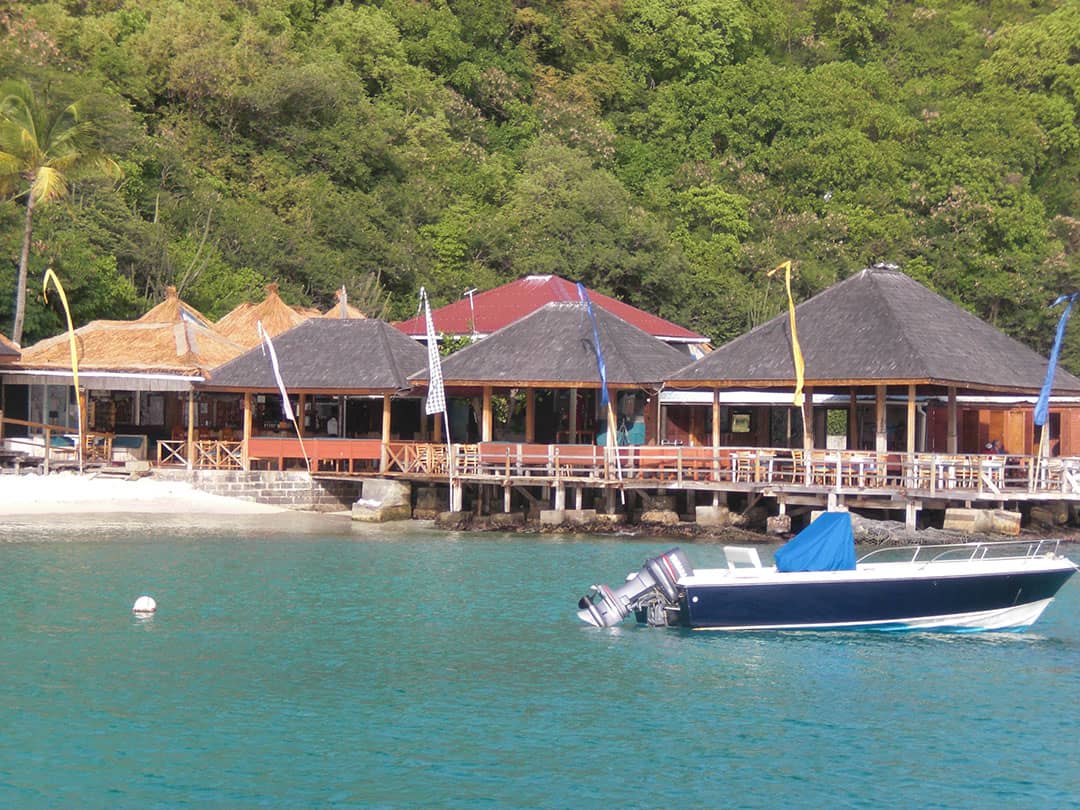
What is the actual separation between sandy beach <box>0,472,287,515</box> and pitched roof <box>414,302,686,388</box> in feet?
19.0

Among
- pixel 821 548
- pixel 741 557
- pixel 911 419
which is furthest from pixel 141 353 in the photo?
pixel 821 548

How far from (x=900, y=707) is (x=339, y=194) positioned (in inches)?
1862

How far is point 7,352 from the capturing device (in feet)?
129

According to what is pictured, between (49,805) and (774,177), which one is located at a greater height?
(774,177)

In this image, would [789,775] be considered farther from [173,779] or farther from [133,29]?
[133,29]

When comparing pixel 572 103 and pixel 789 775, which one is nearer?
pixel 789 775

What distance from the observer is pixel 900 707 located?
19328 millimetres

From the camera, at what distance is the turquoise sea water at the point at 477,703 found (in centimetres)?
1608

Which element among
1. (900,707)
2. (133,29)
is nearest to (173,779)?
(900,707)

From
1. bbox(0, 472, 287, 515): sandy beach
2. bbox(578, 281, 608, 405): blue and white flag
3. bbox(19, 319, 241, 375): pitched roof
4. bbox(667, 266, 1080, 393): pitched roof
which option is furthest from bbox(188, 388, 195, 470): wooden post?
bbox(667, 266, 1080, 393): pitched roof

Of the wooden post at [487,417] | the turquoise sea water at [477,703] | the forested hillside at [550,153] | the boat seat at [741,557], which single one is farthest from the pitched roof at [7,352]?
the boat seat at [741,557]

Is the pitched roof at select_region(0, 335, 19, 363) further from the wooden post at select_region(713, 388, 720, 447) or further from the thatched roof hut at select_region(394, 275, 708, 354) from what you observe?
the wooden post at select_region(713, 388, 720, 447)

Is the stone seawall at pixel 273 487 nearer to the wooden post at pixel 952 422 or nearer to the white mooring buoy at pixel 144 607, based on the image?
the white mooring buoy at pixel 144 607

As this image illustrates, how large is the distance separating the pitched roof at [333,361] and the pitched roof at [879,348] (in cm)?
749
